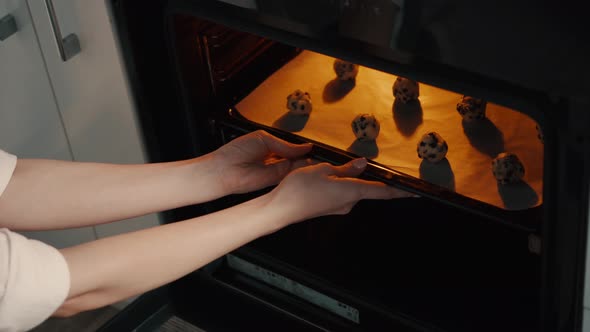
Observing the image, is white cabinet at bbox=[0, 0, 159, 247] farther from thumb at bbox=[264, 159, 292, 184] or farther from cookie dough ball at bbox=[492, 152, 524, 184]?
cookie dough ball at bbox=[492, 152, 524, 184]

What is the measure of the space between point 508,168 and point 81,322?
1084 millimetres

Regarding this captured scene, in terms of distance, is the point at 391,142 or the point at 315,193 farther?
the point at 391,142

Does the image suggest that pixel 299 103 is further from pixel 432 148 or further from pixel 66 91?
pixel 66 91

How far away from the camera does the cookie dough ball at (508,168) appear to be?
132 cm

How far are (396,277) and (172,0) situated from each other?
1.98ft

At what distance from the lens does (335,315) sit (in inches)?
60.8

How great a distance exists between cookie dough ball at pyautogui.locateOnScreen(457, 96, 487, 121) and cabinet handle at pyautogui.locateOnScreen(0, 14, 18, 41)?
0.77 m

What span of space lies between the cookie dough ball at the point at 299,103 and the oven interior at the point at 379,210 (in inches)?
0.7

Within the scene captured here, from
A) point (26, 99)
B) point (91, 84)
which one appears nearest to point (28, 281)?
point (91, 84)

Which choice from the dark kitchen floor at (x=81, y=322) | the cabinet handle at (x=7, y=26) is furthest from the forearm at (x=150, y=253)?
the dark kitchen floor at (x=81, y=322)

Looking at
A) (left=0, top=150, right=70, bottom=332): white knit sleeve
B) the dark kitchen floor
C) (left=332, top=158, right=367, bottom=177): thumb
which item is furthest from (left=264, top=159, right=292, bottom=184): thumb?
the dark kitchen floor

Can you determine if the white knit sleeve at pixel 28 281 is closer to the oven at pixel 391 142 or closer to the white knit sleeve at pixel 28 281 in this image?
the white knit sleeve at pixel 28 281

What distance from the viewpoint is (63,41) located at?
1.40 m

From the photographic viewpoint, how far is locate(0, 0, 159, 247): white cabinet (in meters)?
1.40
